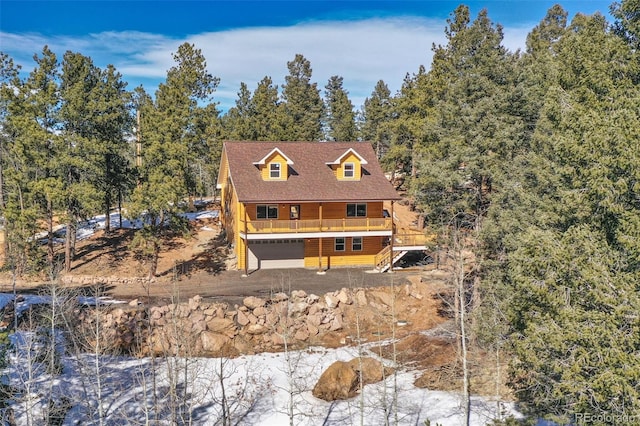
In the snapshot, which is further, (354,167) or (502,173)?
(354,167)

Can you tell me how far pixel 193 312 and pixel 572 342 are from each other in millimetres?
18001

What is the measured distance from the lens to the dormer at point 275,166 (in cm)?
3262

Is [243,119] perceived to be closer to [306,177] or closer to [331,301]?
[306,177]

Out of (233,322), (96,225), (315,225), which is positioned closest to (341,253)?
(315,225)

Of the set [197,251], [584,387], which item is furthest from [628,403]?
[197,251]

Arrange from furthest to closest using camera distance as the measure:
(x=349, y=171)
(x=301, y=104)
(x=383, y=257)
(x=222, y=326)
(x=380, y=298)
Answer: (x=301, y=104) → (x=349, y=171) → (x=383, y=257) → (x=380, y=298) → (x=222, y=326)

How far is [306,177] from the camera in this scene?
33844 mm

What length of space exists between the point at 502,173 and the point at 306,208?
15462 mm

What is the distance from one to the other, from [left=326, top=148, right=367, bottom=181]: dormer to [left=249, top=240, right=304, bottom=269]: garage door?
581 cm

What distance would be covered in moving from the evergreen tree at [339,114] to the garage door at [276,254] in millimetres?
26883

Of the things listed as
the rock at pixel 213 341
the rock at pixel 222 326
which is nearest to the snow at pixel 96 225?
the rock at pixel 222 326

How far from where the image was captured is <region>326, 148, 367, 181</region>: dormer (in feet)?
111

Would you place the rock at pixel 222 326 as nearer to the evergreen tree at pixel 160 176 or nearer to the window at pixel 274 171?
the evergreen tree at pixel 160 176

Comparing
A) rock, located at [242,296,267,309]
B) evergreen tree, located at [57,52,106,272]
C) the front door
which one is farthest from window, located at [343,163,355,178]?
evergreen tree, located at [57,52,106,272]
